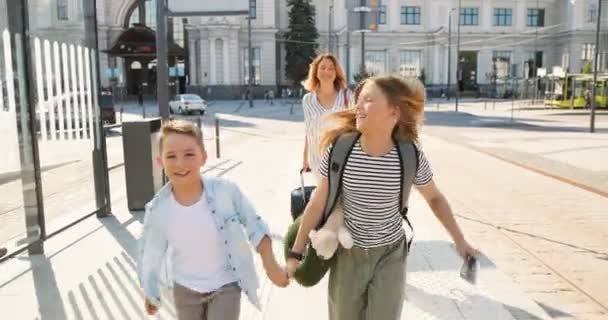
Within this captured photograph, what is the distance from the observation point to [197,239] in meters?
2.73

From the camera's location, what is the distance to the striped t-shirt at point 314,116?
4.80 m

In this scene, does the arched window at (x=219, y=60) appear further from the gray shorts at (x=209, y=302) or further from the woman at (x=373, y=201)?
the gray shorts at (x=209, y=302)

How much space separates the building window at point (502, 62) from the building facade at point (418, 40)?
0.12m

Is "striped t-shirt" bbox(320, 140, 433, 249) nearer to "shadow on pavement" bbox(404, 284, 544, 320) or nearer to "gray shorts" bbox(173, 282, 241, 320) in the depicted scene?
"gray shorts" bbox(173, 282, 241, 320)

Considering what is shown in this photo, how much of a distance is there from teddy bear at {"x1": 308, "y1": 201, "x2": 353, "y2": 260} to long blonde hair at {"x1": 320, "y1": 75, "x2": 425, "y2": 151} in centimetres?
37

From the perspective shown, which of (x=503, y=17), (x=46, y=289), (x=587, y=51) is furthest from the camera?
(x=503, y=17)

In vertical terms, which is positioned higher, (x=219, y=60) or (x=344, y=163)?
(x=219, y=60)

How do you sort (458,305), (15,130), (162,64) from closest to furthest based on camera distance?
(458,305) → (15,130) → (162,64)

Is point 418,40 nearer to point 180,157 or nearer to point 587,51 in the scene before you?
point 587,51

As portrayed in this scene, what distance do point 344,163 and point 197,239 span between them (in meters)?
0.77

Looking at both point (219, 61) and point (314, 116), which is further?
point (219, 61)

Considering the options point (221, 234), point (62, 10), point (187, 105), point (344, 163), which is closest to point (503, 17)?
point (187, 105)

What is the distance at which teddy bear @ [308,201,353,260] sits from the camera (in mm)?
2842

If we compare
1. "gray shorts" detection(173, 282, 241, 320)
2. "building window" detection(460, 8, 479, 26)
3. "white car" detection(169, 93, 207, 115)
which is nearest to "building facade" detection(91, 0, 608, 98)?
"building window" detection(460, 8, 479, 26)
